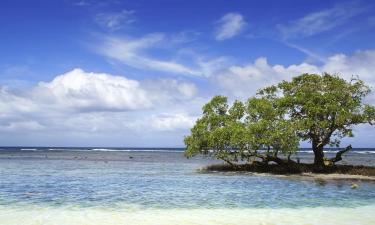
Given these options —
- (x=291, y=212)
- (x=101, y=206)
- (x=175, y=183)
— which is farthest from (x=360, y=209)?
(x=175, y=183)

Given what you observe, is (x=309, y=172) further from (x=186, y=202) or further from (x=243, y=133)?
(x=186, y=202)

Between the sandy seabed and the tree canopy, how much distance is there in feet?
57.5

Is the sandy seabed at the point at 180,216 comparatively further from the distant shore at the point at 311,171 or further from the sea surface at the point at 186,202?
the distant shore at the point at 311,171

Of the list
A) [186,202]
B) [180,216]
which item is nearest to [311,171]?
[186,202]

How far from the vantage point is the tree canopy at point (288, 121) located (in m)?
40.0

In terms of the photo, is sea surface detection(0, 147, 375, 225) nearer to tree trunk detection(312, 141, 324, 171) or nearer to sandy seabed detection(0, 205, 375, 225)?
sandy seabed detection(0, 205, 375, 225)

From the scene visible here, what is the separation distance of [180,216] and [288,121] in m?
23.2

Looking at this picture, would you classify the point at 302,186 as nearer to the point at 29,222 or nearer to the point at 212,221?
the point at 212,221

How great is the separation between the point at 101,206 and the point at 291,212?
9.25 metres

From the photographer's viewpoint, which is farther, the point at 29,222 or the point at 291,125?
the point at 291,125

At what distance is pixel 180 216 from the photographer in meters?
20.7

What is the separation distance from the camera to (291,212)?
22.0m

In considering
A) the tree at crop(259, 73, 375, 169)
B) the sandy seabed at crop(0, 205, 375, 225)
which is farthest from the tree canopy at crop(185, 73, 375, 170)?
the sandy seabed at crop(0, 205, 375, 225)

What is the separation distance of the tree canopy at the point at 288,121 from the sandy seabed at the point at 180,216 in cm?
1752
